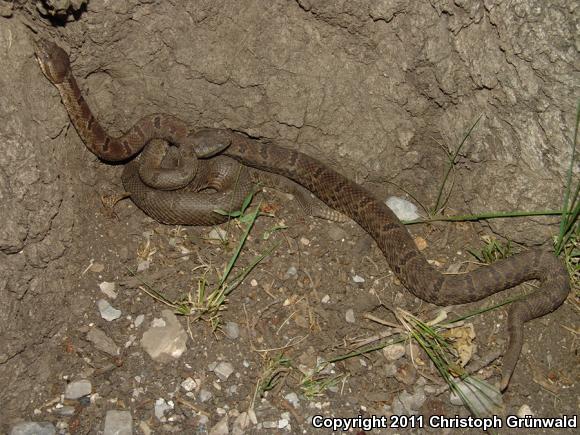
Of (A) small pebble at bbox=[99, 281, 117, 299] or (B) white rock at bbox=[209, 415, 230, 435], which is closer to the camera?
(B) white rock at bbox=[209, 415, 230, 435]

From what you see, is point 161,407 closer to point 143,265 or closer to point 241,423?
point 241,423

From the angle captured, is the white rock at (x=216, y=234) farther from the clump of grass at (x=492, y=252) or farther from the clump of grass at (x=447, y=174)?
the clump of grass at (x=492, y=252)

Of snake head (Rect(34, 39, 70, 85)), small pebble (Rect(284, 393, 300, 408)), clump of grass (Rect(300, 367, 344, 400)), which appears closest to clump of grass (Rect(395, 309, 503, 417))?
clump of grass (Rect(300, 367, 344, 400))

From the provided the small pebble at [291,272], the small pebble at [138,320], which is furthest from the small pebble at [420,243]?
the small pebble at [138,320]

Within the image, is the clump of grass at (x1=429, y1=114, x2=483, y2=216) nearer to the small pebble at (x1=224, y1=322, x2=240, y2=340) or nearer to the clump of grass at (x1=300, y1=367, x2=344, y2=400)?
the clump of grass at (x1=300, y1=367, x2=344, y2=400)

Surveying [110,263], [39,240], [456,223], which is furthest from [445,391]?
[39,240]

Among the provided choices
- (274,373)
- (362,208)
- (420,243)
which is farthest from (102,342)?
(420,243)

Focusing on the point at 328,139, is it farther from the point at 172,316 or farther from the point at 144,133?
the point at 172,316
